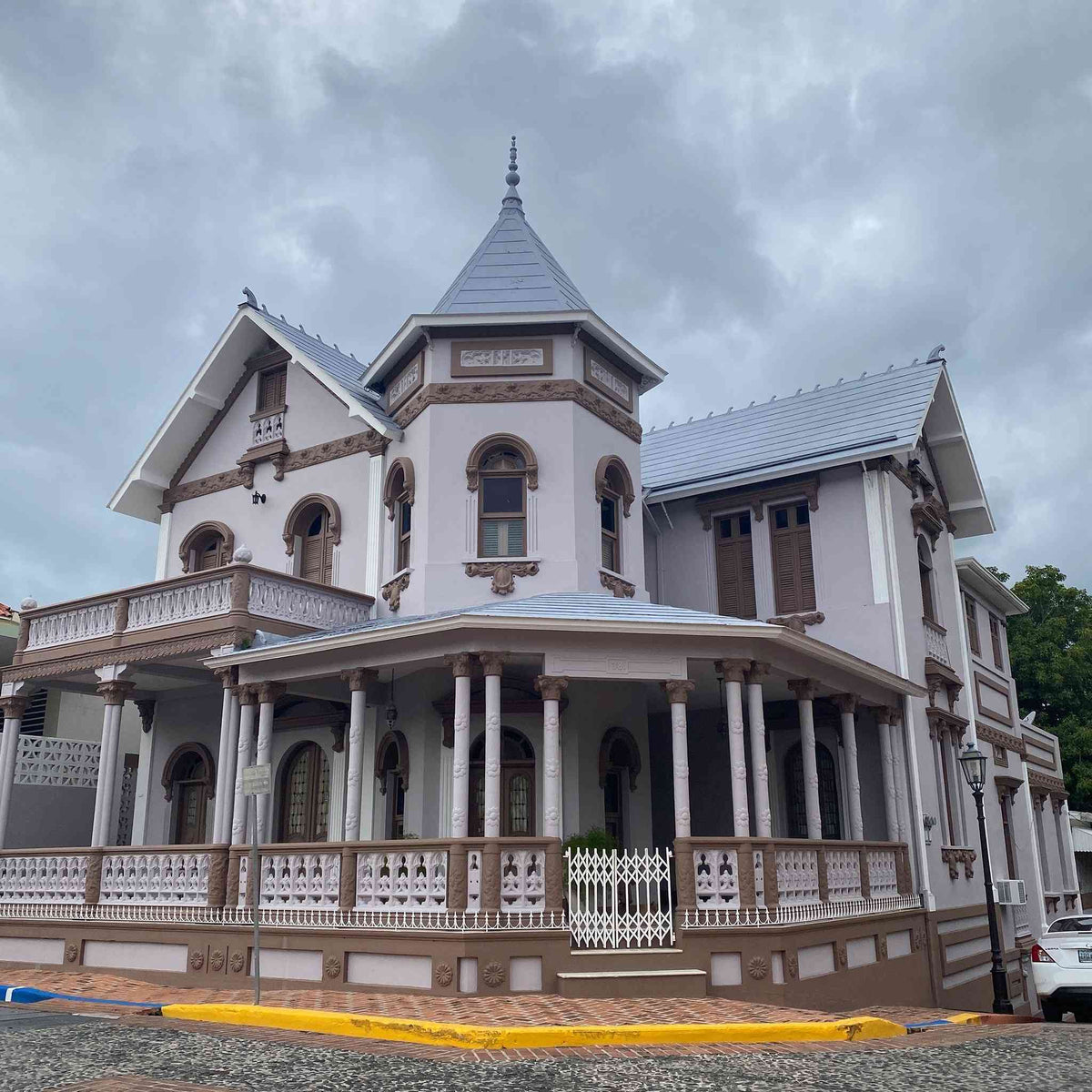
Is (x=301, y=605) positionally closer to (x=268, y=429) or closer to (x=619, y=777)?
(x=268, y=429)

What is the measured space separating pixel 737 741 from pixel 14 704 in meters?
12.2

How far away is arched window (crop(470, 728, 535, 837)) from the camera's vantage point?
1625cm

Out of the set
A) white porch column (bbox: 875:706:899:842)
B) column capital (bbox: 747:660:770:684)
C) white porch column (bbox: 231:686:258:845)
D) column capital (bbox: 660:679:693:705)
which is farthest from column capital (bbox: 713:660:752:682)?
white porch column (bbox: 231:686:258:845)

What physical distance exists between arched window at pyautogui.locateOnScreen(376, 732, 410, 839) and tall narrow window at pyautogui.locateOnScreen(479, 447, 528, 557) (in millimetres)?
3171

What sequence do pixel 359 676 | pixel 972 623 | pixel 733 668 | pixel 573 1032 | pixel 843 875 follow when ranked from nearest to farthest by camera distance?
pixel 573 1032 → pixel 733 668 → pixel 359 676 → pixel 843 875 → pixel 972 623

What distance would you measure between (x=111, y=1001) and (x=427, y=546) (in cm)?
747

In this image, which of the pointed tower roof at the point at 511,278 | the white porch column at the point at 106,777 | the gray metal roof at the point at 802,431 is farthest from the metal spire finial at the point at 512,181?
the white porch column at the point at 106,777

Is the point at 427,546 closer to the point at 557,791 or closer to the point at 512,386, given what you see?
the point at 512,386

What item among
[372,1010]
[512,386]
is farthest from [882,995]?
[512,386]

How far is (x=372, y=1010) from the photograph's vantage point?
37.8ft

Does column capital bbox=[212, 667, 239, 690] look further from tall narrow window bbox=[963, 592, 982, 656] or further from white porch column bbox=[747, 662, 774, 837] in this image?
tall narrow window bbox=[963, 592, 982, 656]

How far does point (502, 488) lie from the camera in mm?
17859

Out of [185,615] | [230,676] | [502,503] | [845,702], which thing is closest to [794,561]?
[845,702]

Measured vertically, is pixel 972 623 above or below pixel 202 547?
below
